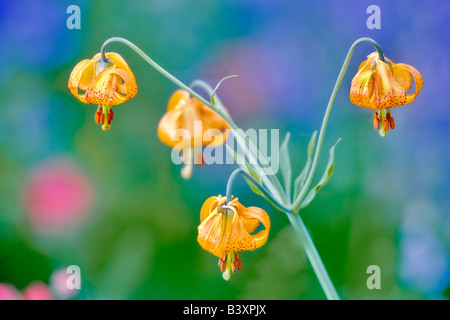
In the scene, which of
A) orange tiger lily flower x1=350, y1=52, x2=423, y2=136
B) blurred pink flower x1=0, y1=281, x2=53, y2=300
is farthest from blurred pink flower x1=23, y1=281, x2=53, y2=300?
orange tiger lily flower x1=350, y1=52, x2=423, y2=136

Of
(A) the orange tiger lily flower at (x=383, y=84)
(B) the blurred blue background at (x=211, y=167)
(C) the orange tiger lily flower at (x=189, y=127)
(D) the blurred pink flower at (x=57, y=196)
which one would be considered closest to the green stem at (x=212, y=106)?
(C) the orange tiger lily flower at (x=189, y=127)

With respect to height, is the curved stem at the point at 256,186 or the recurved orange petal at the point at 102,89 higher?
the recurved orange petal at the point at 102,89

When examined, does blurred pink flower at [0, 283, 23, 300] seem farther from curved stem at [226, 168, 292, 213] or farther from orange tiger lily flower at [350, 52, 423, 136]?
orange tiger lily flower at [350, 52, 423, 136]

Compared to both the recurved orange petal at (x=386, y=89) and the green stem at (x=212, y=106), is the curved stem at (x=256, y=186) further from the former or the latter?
the recurved orange petal at (x=386, y=89)

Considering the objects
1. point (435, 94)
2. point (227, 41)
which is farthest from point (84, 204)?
point (435, 94)

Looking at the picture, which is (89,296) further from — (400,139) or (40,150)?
(400,139)

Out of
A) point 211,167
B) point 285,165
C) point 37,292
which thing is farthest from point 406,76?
point 37,292

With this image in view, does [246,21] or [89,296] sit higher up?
[246,21]
